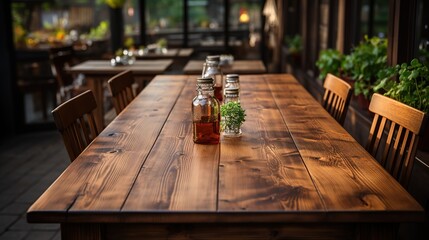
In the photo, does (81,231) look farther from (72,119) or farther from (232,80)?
(232,80)

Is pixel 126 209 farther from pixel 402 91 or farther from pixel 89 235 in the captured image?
pixel 402 91

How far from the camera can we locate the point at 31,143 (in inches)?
226

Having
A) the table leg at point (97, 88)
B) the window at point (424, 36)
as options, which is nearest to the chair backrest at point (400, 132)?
the window at point (424, 36)

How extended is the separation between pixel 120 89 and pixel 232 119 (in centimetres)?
123

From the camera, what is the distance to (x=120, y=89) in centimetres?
326

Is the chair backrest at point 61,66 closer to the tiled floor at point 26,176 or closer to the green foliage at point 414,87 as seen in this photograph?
the tiled floor at point 26,176

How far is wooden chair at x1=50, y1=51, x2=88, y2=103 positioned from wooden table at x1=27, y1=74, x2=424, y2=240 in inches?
148

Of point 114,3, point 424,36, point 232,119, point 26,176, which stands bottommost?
point 26,176

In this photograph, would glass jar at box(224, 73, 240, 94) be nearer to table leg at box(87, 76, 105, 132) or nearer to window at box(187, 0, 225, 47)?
table leg at box(87, 76, 105, 132)

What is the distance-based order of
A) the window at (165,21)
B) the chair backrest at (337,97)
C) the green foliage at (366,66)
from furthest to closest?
the window at (165,21)
the green foliage at (366,66)
the chair backrest at (337,97)

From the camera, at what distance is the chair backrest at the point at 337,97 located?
2.75 metres

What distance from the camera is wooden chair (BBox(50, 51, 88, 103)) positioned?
581 cm

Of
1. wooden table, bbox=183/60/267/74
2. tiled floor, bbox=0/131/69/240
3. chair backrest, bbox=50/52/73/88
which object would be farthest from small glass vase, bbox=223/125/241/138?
chair backrest, bbox=50/52/73/88

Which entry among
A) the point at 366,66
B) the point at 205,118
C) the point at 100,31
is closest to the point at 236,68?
the point at 366,66
